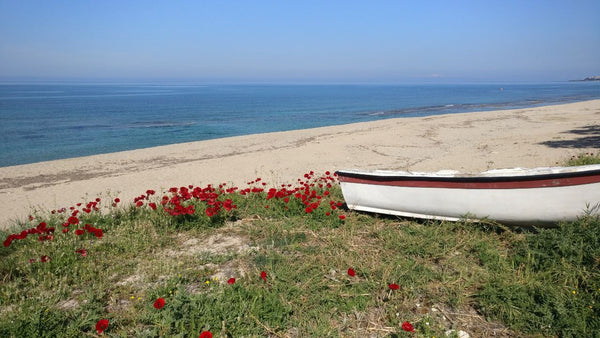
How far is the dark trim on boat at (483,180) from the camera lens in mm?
4129

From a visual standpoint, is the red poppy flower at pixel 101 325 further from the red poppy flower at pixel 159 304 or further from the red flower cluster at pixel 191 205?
the red flower cluster at pixel 191 205

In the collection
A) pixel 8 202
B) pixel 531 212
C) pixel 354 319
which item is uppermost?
pixel 531 212

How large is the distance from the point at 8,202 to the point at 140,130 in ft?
60.5

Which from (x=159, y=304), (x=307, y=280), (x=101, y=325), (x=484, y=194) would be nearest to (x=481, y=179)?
(x=484, y=194)

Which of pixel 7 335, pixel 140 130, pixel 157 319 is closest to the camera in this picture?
pixel 7 335

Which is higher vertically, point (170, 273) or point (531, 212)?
point (531, 212)

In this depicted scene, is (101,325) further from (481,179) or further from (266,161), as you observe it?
(266,161)

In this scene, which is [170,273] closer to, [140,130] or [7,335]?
[7,335]

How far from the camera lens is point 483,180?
4.54m

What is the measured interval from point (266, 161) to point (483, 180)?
33.7ft

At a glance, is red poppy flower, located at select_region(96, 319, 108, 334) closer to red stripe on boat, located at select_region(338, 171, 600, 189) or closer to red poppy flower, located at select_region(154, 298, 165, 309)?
red poppy flower, located at select_region(154, 298, 165, 309)

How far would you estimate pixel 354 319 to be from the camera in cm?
321

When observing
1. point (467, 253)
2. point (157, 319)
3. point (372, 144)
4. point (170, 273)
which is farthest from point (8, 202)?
point (372, 144)

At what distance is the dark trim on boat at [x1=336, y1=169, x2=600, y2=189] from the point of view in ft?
13.5
